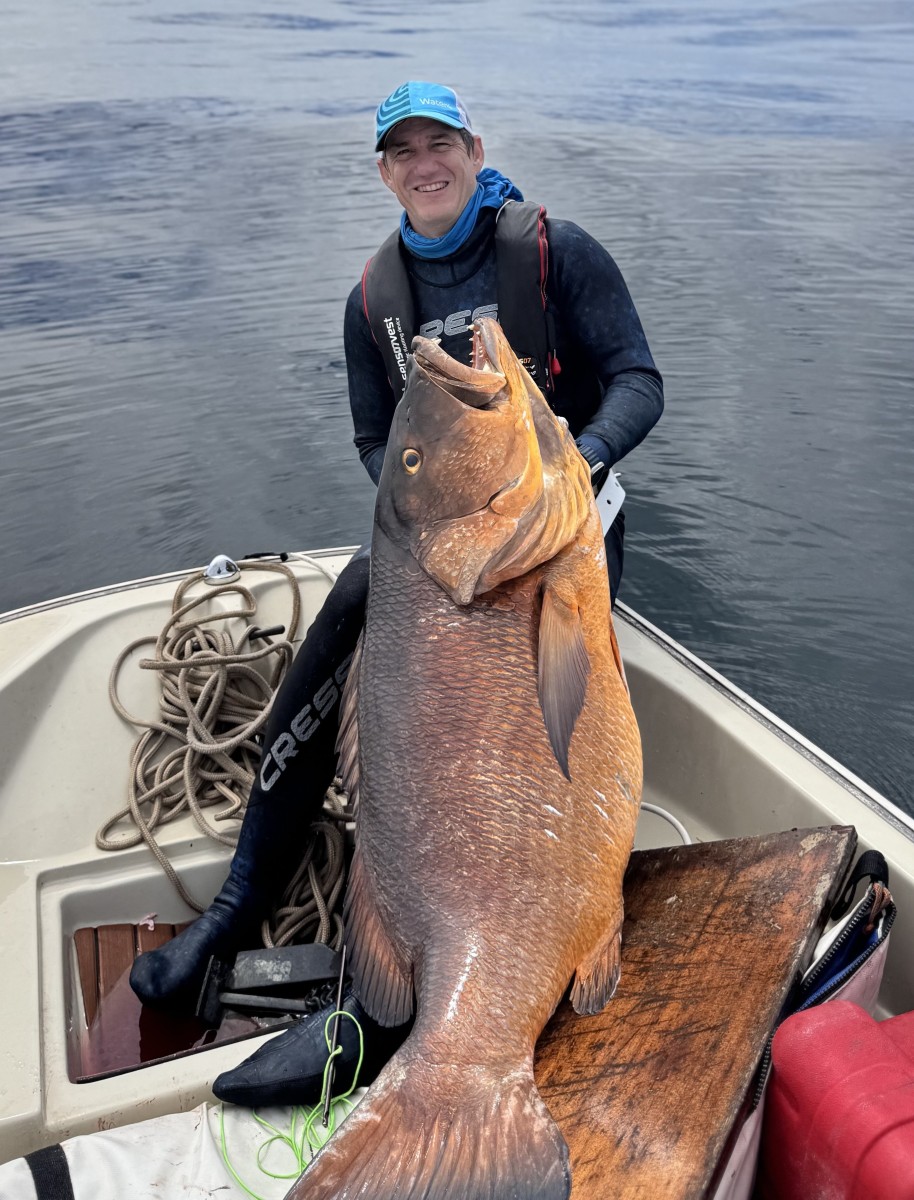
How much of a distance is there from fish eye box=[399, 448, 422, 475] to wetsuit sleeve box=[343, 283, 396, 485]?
1.05 m

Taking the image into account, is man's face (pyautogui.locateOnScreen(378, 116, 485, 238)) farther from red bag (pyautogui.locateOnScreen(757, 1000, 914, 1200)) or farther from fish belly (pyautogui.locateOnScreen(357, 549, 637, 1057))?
red bag (pyautogui.locateOnScreen(757, 1000, 914, 1200))

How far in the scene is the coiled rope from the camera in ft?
10.2

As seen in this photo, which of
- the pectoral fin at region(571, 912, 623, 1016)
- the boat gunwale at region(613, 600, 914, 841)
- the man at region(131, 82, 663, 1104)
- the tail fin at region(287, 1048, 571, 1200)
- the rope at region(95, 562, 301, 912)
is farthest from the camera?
the rope at region(95, 562, 301, 912)

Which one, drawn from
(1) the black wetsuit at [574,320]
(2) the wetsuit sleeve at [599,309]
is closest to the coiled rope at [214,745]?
(1) the black wetsuit at [574,320]

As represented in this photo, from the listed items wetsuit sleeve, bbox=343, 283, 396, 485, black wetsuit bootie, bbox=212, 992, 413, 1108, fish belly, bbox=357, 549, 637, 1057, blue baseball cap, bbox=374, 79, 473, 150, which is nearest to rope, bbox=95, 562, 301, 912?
wetsuit sleeve, bbox=343, 283, 396, 485

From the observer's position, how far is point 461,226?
10.3 ft

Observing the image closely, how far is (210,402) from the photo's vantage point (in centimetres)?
1012

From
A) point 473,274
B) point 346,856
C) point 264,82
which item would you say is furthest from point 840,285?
point 264,82

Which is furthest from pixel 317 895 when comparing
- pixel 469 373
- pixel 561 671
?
pixel 469 373

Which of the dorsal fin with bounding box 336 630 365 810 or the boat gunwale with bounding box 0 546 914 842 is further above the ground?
the dorsal fin with bounding box 336 630 365 810

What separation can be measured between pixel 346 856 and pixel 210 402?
303 inches

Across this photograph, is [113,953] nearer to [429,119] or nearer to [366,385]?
[366,385]

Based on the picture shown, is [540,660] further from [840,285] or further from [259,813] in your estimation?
[840,285]

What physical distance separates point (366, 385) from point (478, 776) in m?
1.90
